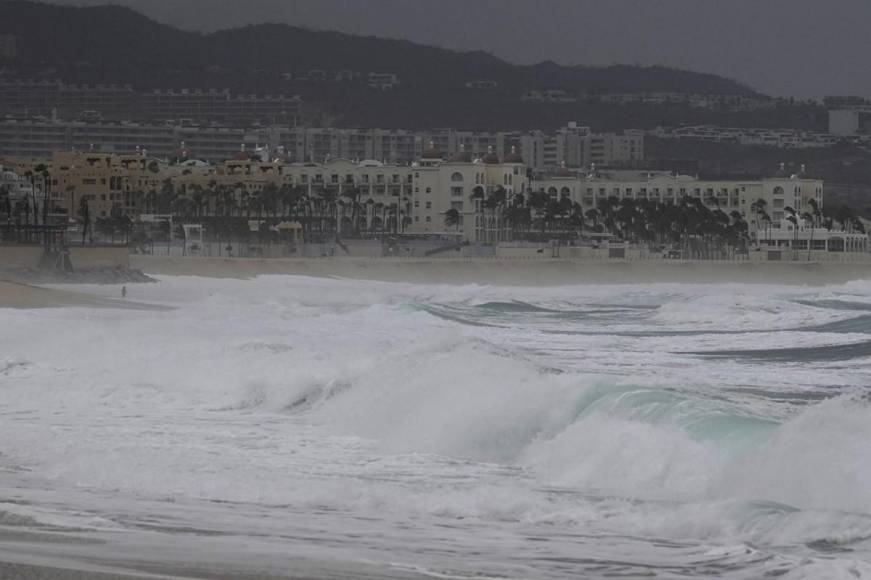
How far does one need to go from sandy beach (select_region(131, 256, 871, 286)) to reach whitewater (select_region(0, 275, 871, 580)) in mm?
43540

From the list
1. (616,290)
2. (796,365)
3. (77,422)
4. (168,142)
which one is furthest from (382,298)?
(168,142)

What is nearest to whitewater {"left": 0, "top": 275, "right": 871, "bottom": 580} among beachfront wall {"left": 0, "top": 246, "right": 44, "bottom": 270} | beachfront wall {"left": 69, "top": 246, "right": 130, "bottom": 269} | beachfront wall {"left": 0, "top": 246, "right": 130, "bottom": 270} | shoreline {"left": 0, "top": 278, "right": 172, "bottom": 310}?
shoreline {"left": 0, "top": 278, "right": 172, "bottom": 310}

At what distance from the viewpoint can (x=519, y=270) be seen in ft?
258

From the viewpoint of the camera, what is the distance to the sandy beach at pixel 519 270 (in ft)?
233

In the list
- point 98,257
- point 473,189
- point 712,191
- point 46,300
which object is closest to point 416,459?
point 46,300

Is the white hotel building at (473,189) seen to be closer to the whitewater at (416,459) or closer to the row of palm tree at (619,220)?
the row of palm tree at (619,220)

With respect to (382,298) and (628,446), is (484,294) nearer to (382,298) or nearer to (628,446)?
(382,298)

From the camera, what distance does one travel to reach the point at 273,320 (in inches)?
1294

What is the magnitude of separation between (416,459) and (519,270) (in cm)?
6346

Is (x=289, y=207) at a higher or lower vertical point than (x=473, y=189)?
lower

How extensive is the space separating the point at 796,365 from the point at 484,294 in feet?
107

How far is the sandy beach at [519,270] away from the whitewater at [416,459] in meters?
43.5

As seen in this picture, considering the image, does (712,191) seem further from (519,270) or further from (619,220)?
(519,270)

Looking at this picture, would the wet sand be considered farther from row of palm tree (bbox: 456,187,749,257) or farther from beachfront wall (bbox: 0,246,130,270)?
row of palm tree (bbox: 456,187,749,257)
